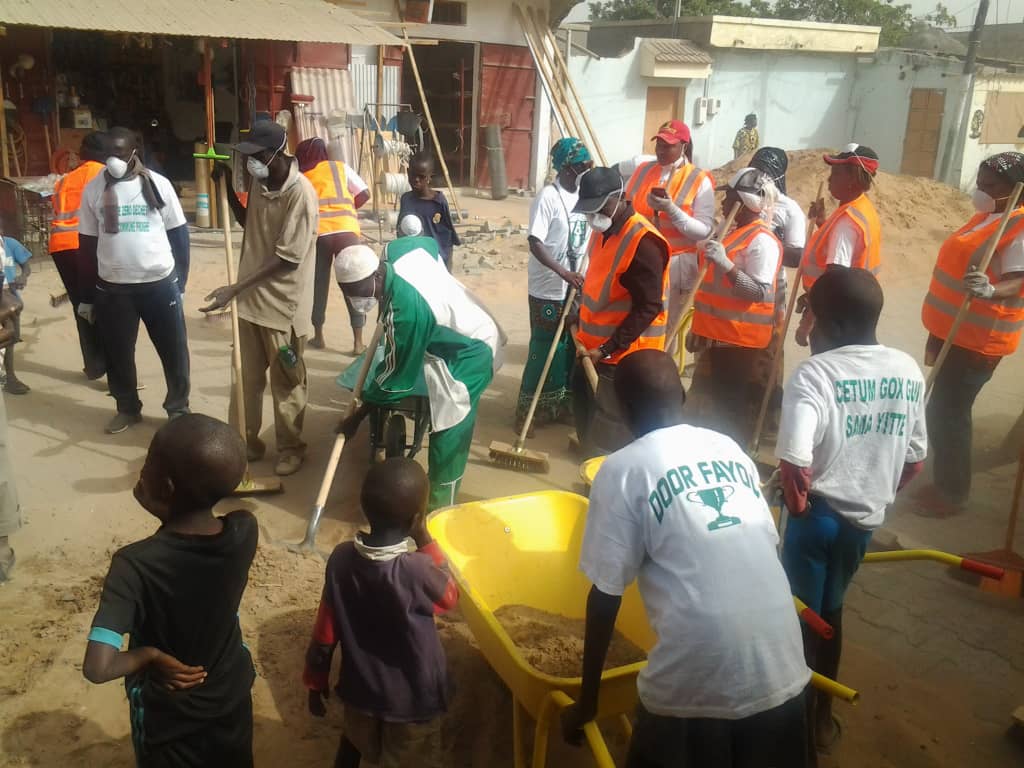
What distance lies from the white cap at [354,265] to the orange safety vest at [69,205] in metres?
2.90

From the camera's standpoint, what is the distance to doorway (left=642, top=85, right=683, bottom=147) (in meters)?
20.5

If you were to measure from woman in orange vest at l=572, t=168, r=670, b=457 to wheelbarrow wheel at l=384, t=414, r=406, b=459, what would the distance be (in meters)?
0.99

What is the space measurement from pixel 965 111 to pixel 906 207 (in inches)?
336

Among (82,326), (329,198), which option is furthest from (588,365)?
(82,326)

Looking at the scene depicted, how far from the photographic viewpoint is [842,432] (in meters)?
2.69

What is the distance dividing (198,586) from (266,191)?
3.13 meters

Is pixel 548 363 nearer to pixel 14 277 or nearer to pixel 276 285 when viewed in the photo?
pixel 276 285

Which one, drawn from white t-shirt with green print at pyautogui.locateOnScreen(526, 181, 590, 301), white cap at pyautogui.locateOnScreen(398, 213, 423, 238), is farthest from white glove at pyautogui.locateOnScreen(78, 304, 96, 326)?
white t-shirt with green print at pyautogui.locateOnScreen(526, 181, 590, 301)

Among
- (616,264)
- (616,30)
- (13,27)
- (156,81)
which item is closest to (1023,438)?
(616,264)

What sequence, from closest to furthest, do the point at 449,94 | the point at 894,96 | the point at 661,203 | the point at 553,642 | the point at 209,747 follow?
the point at 209,747, the point at 553,642, the point at 661,203, the point at 449,94, the point at 894,96

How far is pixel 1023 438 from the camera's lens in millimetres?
5977

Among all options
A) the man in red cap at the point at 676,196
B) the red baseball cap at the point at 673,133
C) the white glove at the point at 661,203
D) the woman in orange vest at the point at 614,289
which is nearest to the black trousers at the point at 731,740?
the woman in orange vest at the point at 614,289

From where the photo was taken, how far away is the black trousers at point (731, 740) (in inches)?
81.2

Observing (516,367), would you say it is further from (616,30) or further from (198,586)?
(616,30)
